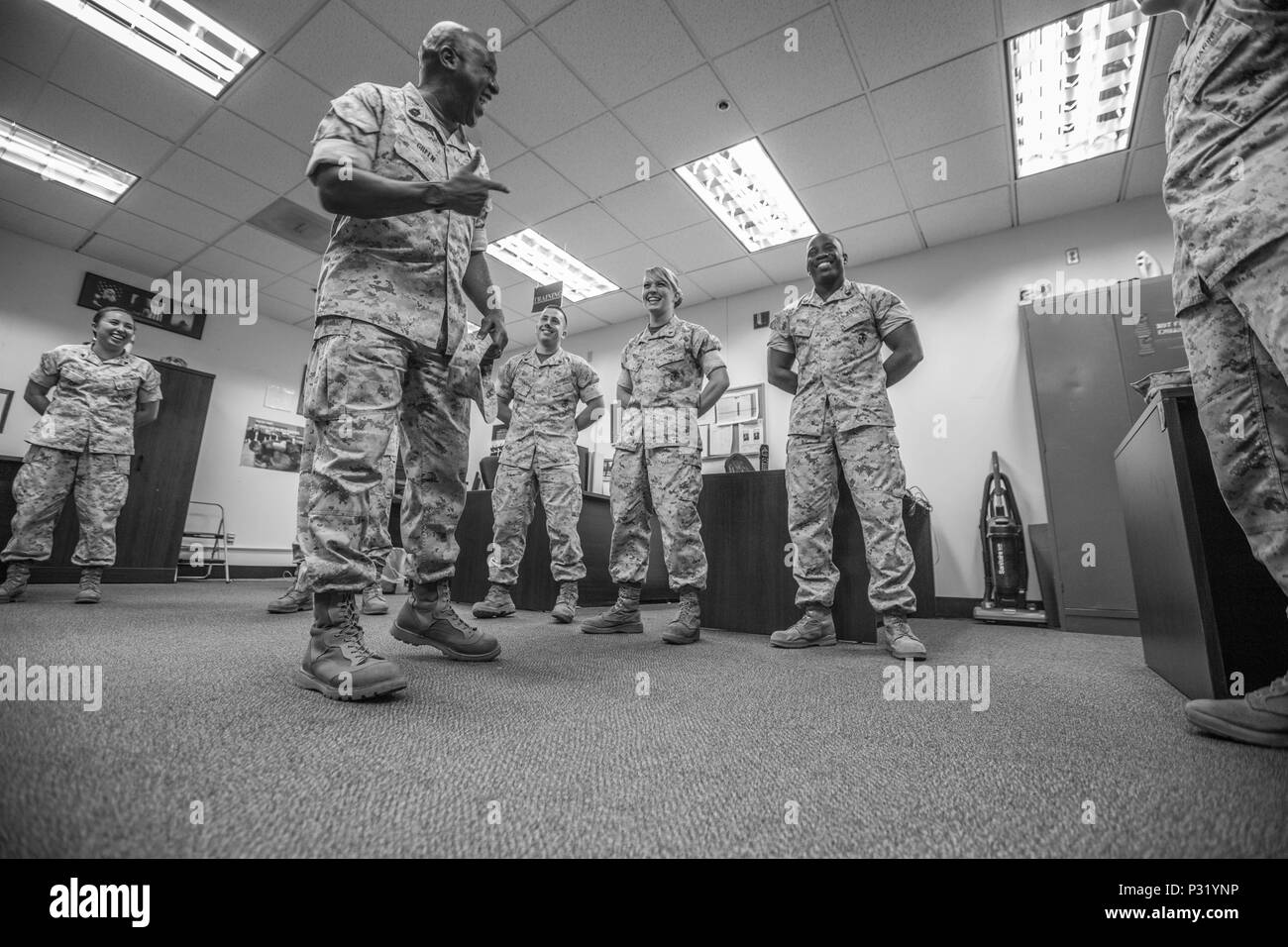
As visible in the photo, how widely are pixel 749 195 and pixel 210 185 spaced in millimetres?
3686

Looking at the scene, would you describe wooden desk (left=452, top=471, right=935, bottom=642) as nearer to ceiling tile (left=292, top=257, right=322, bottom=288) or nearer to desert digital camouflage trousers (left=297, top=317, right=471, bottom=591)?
desert digital camouflage trousers (left=297, top=317, right=471, bottom=591)

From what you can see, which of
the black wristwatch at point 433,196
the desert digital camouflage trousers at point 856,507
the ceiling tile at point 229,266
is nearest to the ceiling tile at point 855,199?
the desert digital camouflage trousers at point 856,507

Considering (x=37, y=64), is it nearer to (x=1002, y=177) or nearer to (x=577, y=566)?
(x=577, y=566)

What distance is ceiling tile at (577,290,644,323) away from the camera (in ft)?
16.5

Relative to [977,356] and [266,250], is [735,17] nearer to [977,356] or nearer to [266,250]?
[977,356]

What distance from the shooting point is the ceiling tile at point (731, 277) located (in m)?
4.49

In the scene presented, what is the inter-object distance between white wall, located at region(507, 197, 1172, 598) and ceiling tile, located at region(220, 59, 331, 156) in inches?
158

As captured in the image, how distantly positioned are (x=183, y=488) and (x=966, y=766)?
18.0ft

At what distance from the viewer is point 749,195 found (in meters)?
3.75

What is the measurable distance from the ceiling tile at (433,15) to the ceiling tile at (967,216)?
2866 millimetres

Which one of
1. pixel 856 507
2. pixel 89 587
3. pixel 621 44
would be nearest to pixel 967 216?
pixel 621 44

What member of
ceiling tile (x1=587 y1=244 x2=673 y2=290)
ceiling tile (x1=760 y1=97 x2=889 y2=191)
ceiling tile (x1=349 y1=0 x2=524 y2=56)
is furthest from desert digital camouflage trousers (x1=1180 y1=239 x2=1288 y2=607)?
ceiling tile (x1=587 y1=244 x2=673 y2=290)
